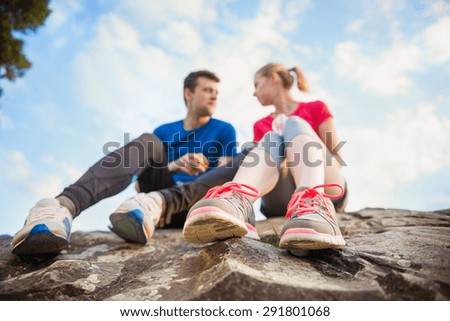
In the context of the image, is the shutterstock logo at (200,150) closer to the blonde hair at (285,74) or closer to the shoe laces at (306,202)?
the shoe laces at (306,202)

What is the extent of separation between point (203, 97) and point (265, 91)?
33.4 inches

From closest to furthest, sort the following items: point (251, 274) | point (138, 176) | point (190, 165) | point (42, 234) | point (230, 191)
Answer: point (251, 274), point (42, 234), point (230, 191), point (138, 176), point (190, 165)

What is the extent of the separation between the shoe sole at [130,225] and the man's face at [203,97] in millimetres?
2007

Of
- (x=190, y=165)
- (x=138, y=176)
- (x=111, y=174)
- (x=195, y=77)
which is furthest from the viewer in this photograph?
(x=195, y=77)

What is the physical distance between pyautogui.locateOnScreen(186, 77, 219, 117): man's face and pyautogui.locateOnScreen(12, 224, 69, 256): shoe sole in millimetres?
2379

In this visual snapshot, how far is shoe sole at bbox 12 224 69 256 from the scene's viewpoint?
1.38 metres

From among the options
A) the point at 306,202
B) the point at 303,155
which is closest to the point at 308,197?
the point at 306,202

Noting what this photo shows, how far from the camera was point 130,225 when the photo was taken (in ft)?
5.77

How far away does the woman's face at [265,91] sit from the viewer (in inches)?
125

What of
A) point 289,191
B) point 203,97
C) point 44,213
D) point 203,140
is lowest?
point 44,213

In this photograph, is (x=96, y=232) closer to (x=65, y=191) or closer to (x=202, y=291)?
(x=65, y=191)

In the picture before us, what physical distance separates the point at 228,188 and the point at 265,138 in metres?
0.52

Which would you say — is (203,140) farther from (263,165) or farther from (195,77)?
(263,165)
